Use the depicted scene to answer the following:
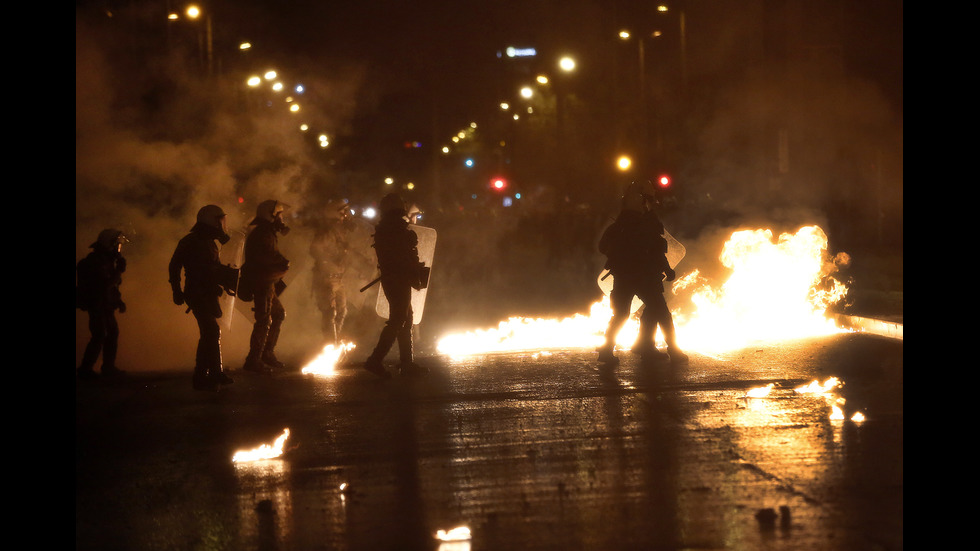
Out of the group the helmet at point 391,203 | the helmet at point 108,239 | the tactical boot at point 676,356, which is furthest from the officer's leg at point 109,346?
the tactical boot at point 676,356

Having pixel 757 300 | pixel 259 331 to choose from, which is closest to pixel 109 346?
pixel 259 331

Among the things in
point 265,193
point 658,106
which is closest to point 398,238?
point 265,193

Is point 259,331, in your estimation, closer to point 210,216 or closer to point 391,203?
Answer: point 210,216

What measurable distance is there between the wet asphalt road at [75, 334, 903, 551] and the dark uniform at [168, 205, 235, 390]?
344 mm

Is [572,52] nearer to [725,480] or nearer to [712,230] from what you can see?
[712,230]

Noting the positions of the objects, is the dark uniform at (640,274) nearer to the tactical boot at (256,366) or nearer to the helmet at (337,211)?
the tactical boot at (256,366)

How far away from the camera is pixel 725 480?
430cm

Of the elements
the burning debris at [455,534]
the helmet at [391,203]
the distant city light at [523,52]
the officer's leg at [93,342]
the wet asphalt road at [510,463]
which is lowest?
the burning debris at [455,534]

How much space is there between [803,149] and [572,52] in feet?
34.4

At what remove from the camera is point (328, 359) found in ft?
30.5

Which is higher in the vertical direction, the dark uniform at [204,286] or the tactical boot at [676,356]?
the dark uniform at [204,286]

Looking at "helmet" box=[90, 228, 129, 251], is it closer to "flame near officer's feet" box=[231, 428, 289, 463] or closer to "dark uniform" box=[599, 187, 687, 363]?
"flame near officer's feet" box=[231, 428, 289, 463]

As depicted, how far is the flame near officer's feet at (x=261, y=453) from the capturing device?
5.05 metres

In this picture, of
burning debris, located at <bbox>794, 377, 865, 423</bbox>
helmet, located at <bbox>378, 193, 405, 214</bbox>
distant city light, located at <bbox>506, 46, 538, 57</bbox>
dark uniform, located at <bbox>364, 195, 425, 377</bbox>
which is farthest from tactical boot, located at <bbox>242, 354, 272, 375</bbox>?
distant city light, located at <bbox>506, 46, 538, 57</bbox>
